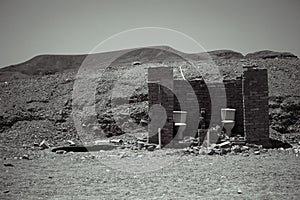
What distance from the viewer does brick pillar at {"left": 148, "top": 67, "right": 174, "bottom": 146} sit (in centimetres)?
944

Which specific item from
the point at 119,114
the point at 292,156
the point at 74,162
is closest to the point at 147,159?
the point at 74,162

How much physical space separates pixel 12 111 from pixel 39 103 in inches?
52.4

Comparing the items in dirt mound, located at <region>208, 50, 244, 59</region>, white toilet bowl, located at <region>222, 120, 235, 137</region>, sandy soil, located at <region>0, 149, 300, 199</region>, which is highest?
dirt mound, located at <region>208, 50, 244, 59</region>

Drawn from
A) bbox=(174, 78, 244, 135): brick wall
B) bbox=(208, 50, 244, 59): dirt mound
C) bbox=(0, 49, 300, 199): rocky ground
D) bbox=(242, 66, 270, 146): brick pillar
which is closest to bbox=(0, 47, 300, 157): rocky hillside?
bbox=(0, 49, 300, 199): rocky ground

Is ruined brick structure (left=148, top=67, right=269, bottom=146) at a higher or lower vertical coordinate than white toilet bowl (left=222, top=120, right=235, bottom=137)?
higher

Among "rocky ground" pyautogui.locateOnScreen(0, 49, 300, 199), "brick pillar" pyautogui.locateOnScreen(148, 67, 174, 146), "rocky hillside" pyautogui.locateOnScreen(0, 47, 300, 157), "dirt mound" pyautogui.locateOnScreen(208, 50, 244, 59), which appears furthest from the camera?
"dirt mound" pyautogui.locateOnScreen(208, 50, 244, 59)

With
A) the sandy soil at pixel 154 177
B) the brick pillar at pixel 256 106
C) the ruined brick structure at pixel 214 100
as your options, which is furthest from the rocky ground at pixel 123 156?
the ruined brick structure at pixel 214 100

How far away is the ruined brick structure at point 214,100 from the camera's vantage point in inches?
348

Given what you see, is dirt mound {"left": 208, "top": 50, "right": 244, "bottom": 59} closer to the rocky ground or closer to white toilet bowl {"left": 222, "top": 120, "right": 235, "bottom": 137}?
the rocky ground

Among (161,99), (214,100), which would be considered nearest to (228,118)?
(214,100)

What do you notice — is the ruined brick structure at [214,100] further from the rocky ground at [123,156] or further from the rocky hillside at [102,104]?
the rocky hillside at [102,104]

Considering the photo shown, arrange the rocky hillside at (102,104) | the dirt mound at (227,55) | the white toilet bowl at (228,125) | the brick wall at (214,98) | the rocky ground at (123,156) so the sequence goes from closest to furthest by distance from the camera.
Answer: the rocky ground at (123,156) < the white toilet bowl at (228,125) < the brick wall at (214,98) < the rocky hillside at (102,104) < the dirt mound at (227,55)

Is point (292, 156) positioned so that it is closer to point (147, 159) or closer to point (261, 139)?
point (261, 139)

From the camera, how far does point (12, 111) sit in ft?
47.3
